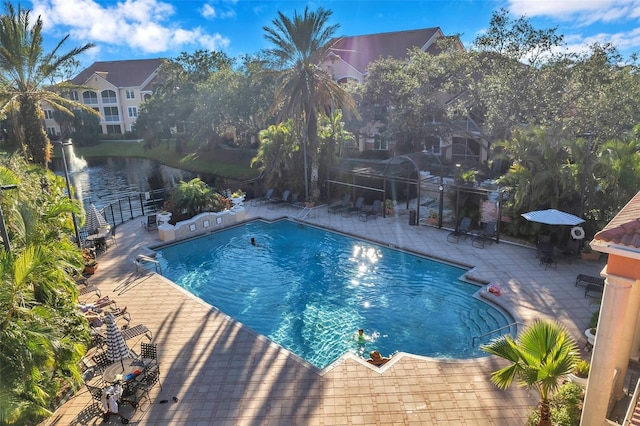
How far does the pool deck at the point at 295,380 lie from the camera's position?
8.72 m

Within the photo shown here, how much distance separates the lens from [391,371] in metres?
10.2

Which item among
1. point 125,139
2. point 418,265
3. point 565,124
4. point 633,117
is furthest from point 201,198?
point 125,139

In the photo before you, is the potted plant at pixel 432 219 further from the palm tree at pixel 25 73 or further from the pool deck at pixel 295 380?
the palm tree at pixel 25 73

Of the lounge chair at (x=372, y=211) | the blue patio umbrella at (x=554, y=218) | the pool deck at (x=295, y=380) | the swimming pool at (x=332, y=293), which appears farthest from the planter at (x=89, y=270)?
the blue patio umbrella at (x=554, y=218)

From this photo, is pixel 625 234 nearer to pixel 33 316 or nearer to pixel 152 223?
pixel 33 316

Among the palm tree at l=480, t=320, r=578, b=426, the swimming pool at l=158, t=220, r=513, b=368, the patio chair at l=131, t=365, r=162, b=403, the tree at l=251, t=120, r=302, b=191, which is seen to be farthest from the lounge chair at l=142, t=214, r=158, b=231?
the palm tree at l=480, t=320, r=578, b=426

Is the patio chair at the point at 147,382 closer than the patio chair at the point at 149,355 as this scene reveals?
Yes

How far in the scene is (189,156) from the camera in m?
51.7

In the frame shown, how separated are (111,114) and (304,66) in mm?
57484

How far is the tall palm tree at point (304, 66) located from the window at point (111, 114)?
2154 inches

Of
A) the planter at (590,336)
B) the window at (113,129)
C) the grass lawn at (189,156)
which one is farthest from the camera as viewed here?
the window at (113,129)

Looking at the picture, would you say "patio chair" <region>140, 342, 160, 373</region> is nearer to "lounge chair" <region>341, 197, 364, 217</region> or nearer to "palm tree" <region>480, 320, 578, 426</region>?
"palm tree" <region>480, 320, 578, 426</region>

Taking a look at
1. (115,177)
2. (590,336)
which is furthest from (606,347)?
(115,177)

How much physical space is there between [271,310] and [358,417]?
20.7 ft
